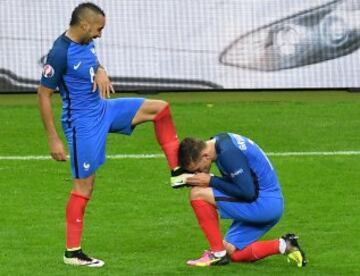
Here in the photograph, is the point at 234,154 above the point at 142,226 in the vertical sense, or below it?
above

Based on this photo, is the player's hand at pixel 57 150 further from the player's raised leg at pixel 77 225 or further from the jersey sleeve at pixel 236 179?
the jersey sleeve at pixel 236 179

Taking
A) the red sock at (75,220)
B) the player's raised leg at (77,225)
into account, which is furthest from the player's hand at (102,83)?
the red sock at (75,220)

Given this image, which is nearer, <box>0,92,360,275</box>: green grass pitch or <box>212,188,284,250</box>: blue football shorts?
<box>212,188,284,250</box>: blue football shorts

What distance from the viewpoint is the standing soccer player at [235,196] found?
967cm

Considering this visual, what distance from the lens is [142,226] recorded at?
1142 centimetres

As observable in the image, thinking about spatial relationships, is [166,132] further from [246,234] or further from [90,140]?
[246,234]

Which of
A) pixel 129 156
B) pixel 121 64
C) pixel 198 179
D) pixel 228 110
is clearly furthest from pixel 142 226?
pixel 121 64

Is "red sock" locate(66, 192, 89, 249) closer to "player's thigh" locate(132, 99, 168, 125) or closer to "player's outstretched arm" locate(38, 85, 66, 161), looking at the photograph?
"player's outstretched arm" locate(38, 85, 66, 161)

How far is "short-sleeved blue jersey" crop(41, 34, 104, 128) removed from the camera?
9672 millimetres

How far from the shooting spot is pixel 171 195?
1286 cm

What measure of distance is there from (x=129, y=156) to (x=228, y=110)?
11.8 ft

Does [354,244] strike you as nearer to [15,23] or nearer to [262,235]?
[262,235]

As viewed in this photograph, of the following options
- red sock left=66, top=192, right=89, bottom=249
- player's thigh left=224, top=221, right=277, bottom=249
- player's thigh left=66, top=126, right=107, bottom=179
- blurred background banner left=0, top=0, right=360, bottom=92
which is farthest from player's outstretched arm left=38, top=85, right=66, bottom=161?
blurred background banner left=0, top=0, right=360, bottom=92

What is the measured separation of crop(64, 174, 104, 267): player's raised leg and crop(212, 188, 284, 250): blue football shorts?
39.5 inches
